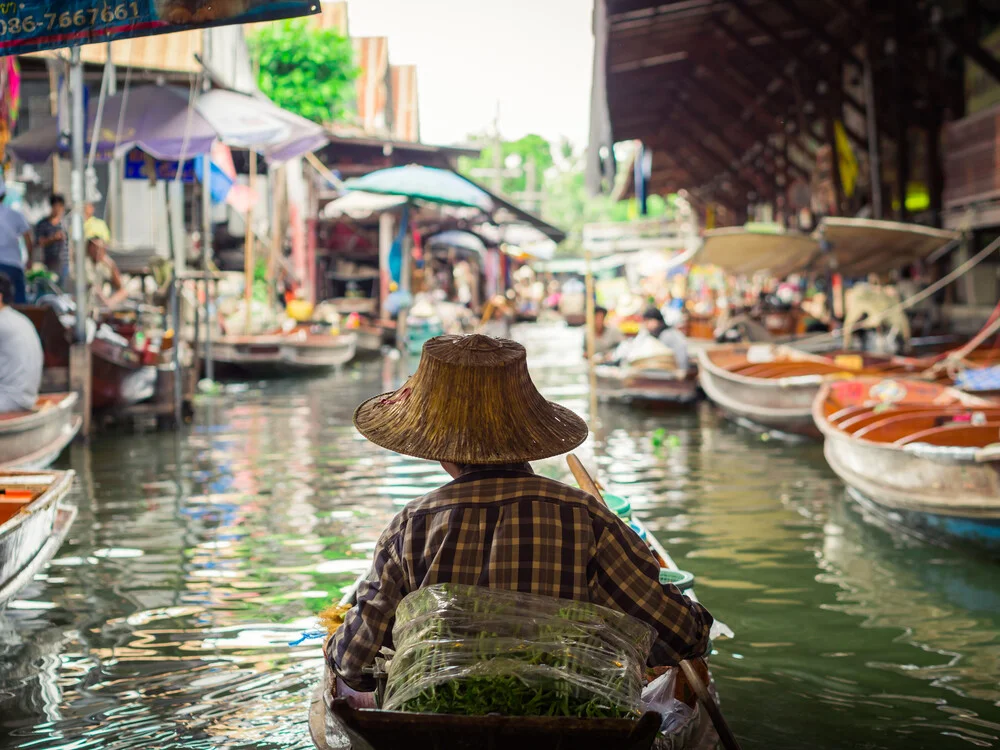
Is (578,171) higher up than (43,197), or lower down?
higher up

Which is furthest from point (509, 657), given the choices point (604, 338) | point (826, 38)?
point (826, 38)

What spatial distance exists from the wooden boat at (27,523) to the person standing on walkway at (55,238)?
6.63 m

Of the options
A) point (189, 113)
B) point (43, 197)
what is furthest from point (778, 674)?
point (43, 197)

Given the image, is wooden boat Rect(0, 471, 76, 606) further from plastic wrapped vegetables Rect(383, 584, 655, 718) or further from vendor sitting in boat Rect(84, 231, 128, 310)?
vendor sitting in boat Rect(84, 231, 128, 310)

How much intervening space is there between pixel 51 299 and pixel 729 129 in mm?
17013

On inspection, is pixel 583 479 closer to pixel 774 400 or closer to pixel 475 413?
pixel 475 413

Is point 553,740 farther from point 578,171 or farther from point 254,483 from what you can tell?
point 578,171

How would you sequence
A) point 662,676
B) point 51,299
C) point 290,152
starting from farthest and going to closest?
point 290,152
point 51,299
point 662,676

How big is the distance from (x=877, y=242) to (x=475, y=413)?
11.5 meters

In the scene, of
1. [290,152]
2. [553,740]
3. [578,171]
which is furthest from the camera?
[578,171]

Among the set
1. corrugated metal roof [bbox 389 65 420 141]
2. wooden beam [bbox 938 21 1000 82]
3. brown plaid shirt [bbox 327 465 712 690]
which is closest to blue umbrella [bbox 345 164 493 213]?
wooden beam [bbox 938 21 1000 82]

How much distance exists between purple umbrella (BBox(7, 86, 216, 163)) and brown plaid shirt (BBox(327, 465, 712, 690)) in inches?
446

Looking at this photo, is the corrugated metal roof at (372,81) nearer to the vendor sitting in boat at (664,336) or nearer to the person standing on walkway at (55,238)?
the person standing on walkway at (55,238)

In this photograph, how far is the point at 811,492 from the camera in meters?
8.69
